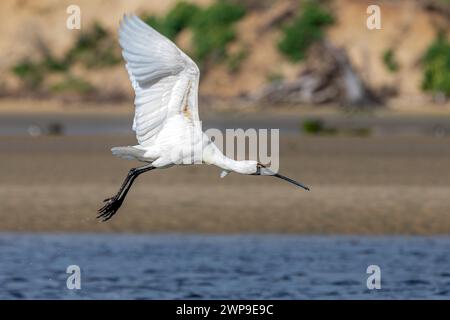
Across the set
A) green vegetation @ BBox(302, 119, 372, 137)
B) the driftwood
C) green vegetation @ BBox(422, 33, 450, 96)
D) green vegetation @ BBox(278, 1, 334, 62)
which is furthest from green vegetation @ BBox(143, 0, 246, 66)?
green vegetation @ BBox(302, 119, 372, 137)

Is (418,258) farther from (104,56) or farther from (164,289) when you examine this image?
(104,56)

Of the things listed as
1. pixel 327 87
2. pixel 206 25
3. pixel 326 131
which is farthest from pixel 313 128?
pixel 206 25

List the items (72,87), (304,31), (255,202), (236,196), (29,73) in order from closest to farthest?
(255,202)
(236,196)
(72,87)
(304,31)
(29,73)

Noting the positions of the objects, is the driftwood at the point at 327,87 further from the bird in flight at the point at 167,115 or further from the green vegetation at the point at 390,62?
the bird in flight at the point at 167,115

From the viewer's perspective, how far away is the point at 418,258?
19.0m

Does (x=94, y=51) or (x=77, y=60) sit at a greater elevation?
(x=94, y=51)

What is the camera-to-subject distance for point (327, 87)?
66.6 m

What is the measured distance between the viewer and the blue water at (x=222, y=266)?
54.8 ft

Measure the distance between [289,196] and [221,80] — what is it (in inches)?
1975

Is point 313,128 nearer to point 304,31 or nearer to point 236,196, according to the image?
point 236,196

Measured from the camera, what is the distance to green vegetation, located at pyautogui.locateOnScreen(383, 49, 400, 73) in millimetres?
75125

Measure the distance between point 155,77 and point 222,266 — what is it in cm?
608

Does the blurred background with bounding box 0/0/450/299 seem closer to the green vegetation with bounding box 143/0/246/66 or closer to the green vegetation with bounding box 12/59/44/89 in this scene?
the green vegetation with bounding box 12/59/44/89
